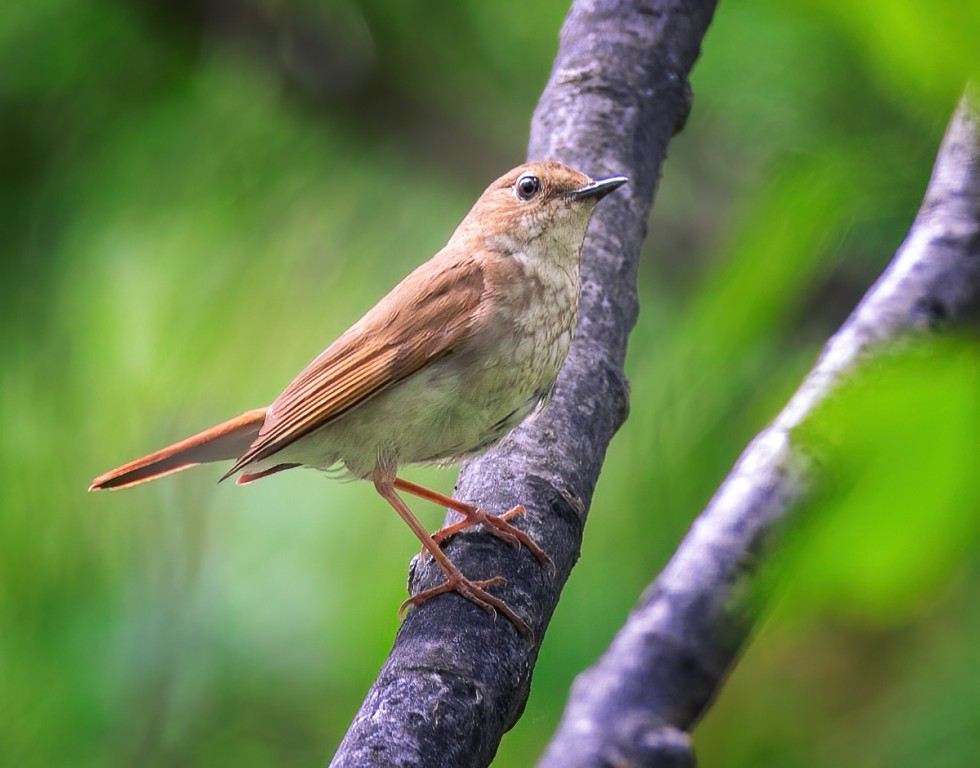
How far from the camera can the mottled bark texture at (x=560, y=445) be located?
157cm

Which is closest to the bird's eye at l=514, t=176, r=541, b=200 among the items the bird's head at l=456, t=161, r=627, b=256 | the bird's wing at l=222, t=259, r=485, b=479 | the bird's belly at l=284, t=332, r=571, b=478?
the bird's head at l=456, t=161, r=627, b=256

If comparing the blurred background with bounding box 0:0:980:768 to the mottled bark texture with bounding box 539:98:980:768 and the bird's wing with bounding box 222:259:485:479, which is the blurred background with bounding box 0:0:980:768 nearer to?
the bird's wing with bounding box 222:259:485:479

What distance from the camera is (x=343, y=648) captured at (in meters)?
2.93

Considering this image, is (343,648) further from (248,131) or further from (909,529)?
(909,529)

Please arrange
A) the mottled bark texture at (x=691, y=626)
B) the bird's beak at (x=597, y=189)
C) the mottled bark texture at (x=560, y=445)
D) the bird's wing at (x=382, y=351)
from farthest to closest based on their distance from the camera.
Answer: the bird's beak at (x=597, y=189), the bird's wing at (x=382, y=351), the mottled bark texture at (x=560, y=445), the mottled bark texture at (x=691, y=626)

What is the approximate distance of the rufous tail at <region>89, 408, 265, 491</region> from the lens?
8.53ft

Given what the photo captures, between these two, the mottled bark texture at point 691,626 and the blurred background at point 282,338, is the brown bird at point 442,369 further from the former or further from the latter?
the mottled bark texture at point 691,626

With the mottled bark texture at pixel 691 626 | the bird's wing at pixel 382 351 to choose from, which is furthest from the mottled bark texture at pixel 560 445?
the mottled bark texture at pixel 691 626

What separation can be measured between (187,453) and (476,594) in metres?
1.02

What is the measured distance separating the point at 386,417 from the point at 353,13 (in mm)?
1528

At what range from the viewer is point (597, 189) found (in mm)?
2570

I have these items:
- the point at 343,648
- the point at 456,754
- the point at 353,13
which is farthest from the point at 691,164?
the point at 456,754

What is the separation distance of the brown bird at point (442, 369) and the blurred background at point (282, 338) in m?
0.35

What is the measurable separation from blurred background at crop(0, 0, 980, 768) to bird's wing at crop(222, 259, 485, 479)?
51 centimetres
